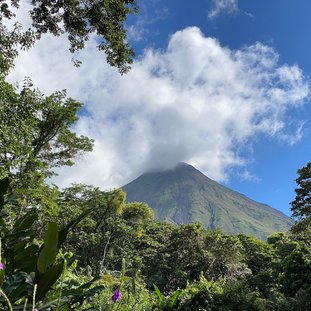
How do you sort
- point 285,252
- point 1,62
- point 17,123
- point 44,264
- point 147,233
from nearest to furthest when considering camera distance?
point 44,264 → point 1,62 → point 17,123 → point 285,252 → point 147,233

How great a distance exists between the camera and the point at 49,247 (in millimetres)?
1158

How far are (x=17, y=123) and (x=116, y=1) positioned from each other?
5.53 m

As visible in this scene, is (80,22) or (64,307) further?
(80,22)

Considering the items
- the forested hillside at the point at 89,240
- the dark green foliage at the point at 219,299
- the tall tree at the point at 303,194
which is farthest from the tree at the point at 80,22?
the tall tree at the point at 303,194

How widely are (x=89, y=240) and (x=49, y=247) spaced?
90.9 feet

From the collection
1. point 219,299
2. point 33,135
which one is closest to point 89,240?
point 33,135

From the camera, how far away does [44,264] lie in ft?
Result: 3.91

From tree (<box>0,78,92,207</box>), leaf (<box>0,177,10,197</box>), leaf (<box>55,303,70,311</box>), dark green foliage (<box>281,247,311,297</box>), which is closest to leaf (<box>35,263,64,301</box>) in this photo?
leaf (<box>55,303,70,311</box>)

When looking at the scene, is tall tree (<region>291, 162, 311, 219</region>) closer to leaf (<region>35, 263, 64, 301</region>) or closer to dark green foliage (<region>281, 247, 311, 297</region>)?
dark green foliage (<region>281, 247, 311, 297</region>)

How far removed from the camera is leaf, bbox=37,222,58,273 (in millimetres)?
1158

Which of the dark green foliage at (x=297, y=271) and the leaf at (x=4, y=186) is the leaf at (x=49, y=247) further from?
the dark green foliage at (x=297, y=271)

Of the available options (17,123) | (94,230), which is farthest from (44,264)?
(94,230)

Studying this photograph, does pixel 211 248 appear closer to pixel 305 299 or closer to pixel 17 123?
pixel 305 299

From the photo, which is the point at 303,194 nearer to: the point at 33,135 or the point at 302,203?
the point at 302,203
